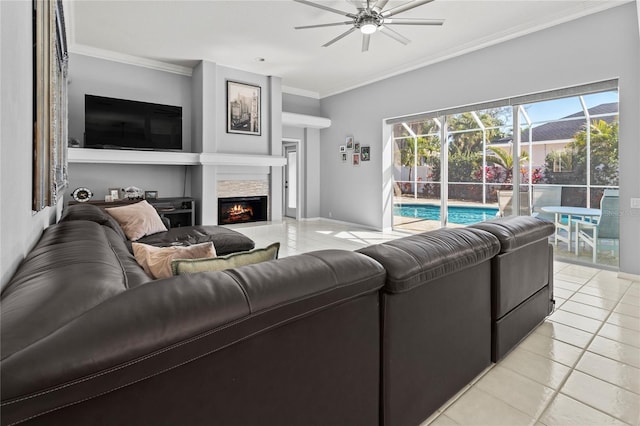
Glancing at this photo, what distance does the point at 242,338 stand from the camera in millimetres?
876

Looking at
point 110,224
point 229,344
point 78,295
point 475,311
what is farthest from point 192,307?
point 110,224

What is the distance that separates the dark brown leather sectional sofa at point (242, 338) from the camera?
24.9 inches

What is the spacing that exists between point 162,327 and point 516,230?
2.03m

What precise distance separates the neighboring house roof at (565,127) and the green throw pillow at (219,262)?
187 inches

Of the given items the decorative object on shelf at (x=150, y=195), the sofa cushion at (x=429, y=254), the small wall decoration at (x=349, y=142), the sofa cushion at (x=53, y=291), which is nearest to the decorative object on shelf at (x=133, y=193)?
the decorative object on shelf at (x=150, y=195)

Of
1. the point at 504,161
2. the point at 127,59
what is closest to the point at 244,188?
the point at 127,59

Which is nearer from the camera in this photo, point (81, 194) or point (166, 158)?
point (81, 194)

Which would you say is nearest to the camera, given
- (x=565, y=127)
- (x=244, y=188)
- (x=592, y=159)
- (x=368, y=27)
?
(x=368, y=27)

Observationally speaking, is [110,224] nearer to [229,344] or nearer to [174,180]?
[229,344]

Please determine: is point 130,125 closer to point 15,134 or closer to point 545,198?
point 15,134

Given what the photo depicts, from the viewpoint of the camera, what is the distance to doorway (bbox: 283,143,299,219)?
8.83m

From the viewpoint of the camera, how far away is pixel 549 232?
2.46 metres

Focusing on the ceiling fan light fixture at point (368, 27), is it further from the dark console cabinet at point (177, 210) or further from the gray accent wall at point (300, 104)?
the gray accent wall at point (300, 104)

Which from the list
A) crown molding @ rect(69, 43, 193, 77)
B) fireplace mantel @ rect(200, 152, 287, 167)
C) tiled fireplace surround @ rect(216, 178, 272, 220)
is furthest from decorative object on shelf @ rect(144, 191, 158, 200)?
crown molding @ rect(69, 43, 193, 77)
